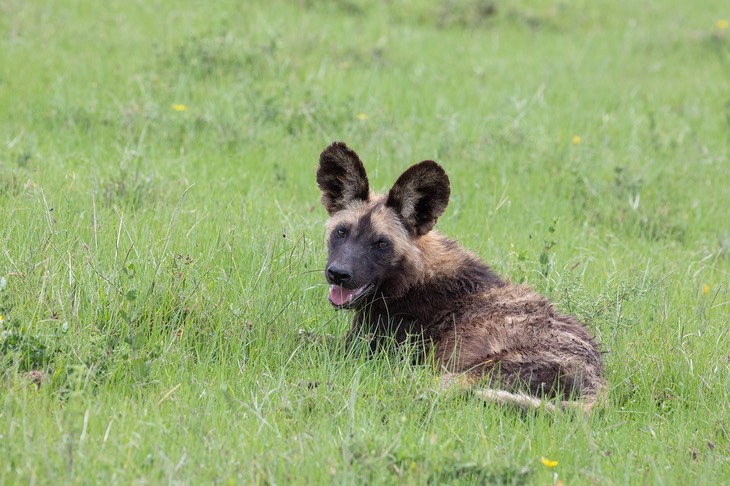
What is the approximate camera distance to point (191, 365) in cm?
498

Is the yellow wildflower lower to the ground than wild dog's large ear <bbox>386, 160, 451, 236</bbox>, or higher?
lower

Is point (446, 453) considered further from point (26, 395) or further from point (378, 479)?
point (26, 395)

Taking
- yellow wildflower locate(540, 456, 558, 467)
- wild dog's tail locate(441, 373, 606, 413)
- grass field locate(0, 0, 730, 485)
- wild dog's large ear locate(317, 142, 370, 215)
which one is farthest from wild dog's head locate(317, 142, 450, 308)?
yellow wildflower locate(540, 456, 558, 467)

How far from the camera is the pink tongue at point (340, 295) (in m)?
5.61

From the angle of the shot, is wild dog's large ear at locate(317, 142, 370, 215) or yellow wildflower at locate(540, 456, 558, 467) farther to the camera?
wild dog's large ear at locate(317, 142, 370, 215)

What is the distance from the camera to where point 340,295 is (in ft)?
18.5

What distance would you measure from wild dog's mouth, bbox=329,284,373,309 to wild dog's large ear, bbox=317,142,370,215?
26.8 inches

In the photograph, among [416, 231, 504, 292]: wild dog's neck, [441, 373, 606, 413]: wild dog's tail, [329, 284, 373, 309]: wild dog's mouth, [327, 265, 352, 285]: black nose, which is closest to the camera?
[441, 373, 606, 413]: wild dog's tail

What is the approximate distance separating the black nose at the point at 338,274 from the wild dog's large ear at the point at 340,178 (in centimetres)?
70

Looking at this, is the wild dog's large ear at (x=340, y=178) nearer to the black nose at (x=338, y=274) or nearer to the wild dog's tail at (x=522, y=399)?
the black nose at (x=338, y=274)

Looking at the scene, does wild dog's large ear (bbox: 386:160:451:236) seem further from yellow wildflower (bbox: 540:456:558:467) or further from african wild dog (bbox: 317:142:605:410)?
yellow wildflower (bbox: 540:456:558:467)

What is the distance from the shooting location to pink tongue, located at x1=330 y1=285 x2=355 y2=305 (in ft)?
18.4

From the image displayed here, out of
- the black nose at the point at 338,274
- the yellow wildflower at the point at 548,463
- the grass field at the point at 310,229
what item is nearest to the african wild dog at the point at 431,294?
the black nose at the point at 338,274

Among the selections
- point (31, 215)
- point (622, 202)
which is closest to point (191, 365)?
point (31, 215)
